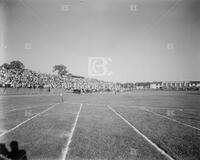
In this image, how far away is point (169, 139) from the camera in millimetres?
4801

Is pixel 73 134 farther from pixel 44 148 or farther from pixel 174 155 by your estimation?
pixel 174 155

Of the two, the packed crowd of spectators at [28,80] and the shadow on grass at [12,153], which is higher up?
the packed crowd of spectators at [28,80]

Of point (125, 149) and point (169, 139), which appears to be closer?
point (125, 149)

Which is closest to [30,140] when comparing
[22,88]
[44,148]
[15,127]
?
[44,148]

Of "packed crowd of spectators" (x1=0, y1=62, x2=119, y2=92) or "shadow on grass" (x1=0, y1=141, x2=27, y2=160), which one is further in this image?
"packed crowd of spectators" (x1=0, y1=62, x2=119, y2=92)

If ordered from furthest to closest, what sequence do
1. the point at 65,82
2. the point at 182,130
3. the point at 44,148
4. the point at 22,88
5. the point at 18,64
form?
1. the point at 18,64
2. the point at 65,82
3. the point at 22,88
4. the point at 182,130
5. the point at 44,148

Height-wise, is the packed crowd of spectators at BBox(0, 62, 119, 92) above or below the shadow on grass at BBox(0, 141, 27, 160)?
above

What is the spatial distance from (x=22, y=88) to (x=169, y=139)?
3177cm

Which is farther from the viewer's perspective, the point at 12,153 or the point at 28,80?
the point at 28,80

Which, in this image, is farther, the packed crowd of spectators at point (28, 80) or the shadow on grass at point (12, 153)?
the packed crowd of spectators at point (28, 80)

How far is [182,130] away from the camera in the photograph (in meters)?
5.82

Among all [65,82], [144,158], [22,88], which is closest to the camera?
[144,158]

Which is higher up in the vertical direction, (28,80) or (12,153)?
(28,80)

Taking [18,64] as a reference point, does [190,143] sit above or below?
below
